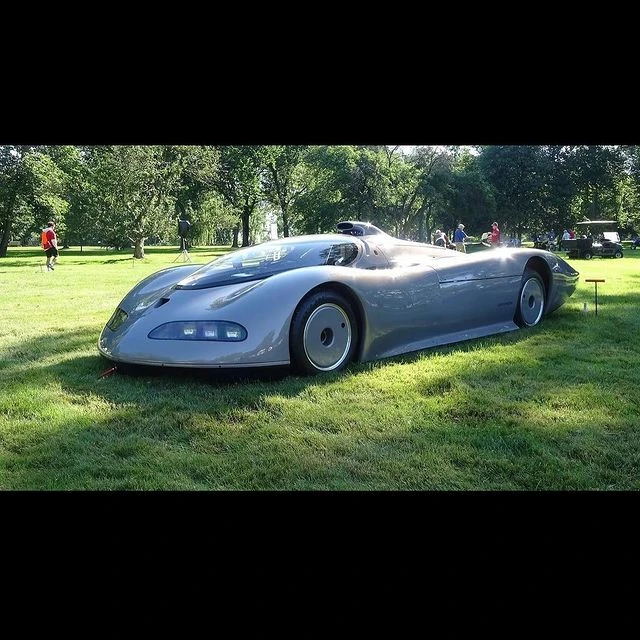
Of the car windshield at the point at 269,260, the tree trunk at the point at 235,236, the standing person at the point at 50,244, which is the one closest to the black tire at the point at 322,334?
the car windshield at the point at 269,260

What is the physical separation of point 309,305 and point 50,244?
1.51 metres

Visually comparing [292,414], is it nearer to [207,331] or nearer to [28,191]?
[207,331]

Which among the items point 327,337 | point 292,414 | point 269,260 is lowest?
point 292,414

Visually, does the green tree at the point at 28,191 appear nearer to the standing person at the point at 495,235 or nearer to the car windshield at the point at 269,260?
the car windshield at the point at 269,260

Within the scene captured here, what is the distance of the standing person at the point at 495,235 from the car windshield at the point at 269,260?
89 cm

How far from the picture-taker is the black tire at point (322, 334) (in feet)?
8.43

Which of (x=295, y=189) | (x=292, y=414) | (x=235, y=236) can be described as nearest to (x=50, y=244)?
(x=235, y=236)

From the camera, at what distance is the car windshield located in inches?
108

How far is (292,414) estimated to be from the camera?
2354mm

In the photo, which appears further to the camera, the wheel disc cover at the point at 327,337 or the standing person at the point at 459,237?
the standing person at the point at 459,237
